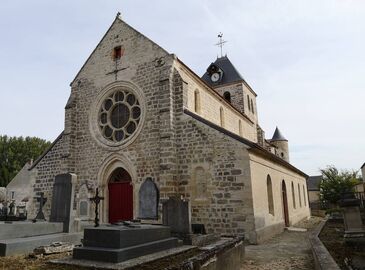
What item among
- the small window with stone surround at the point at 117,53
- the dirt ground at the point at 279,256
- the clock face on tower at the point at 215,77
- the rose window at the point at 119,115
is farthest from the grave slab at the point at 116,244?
the clock face on tower at the point at 215,77

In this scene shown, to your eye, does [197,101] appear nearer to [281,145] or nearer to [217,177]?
[217,177]

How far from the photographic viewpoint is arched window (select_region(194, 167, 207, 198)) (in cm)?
1167

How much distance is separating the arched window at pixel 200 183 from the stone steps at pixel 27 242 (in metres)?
5.09

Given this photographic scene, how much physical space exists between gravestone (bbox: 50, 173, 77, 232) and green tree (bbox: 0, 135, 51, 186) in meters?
33.9

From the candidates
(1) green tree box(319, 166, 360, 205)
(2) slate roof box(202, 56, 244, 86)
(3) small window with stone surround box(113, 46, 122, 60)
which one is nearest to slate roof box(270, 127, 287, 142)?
(1) green tree box(319, 166, 360, 205)

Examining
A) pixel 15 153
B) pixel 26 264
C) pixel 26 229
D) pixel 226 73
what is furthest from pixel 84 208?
pixel 15 153

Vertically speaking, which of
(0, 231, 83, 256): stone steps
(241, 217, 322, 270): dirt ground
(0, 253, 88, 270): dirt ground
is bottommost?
(241, 217, 322, 270): dirt ground

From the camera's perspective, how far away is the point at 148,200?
12125 mm

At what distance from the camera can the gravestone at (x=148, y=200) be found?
11672mm

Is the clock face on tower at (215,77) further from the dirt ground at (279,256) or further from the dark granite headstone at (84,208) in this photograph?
the dirt ground at (279,256)

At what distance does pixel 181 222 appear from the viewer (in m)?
7.49

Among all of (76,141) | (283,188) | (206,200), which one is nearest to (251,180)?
(206,200)

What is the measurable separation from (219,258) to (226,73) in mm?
22716

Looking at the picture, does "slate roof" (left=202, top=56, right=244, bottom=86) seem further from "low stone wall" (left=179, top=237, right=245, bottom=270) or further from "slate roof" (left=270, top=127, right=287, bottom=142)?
"low stone wall" (left=179, top=237, right=245, bottom=270)
